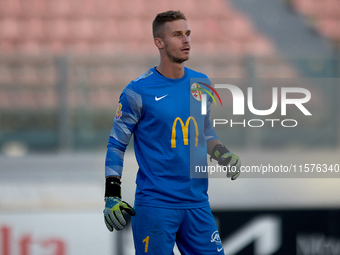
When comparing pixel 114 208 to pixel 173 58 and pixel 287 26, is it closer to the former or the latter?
pixel 173 58

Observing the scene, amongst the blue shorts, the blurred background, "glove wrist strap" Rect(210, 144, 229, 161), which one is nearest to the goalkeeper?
the blue shorts

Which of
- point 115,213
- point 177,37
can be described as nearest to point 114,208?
point 115,213

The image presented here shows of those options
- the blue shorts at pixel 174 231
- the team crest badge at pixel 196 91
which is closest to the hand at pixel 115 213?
the blue shorts at pixel 174 231

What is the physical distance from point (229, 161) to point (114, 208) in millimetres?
623

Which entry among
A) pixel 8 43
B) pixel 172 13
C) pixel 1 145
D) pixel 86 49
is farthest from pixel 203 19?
pixel 172 13

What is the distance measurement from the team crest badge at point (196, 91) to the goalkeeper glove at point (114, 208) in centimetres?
58

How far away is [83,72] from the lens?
159 inches

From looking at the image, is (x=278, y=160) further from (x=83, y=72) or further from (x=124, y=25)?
(x=124, y=25)

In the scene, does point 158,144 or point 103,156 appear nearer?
point 158,144

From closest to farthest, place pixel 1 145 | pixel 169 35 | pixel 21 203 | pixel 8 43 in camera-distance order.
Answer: pixel 169 35, pixel 21 203, pixel 1 145, pixel 8 43

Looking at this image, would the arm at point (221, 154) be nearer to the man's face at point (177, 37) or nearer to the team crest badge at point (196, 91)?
the team crest badge at point (196, 91)

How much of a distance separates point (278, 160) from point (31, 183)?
6.66 feet

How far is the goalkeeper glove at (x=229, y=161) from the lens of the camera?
239cm

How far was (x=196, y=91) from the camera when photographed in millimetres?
2471
